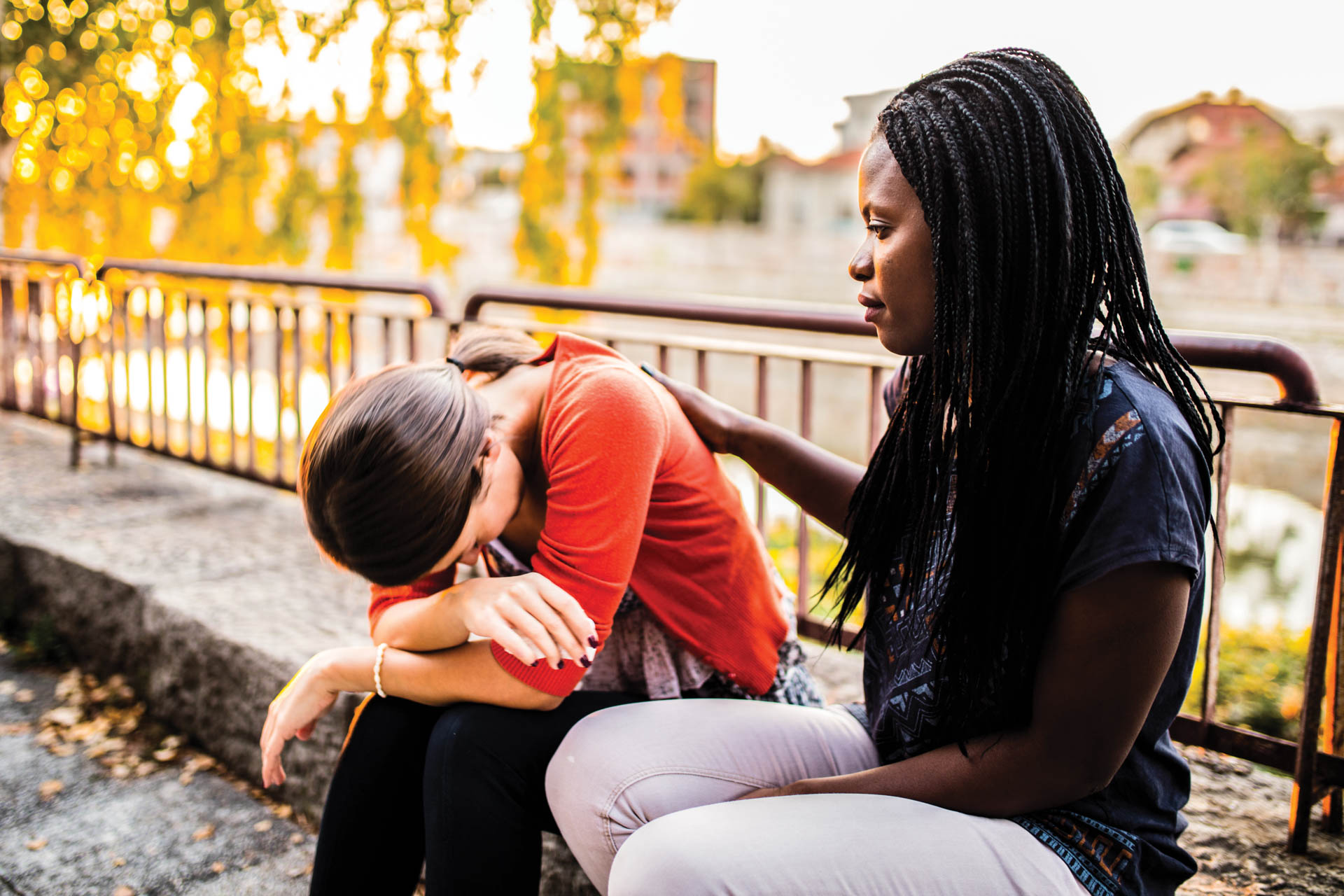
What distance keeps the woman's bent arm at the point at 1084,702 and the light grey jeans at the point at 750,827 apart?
0.04 m

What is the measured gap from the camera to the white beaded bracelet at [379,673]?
166cm

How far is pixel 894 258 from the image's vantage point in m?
1.28

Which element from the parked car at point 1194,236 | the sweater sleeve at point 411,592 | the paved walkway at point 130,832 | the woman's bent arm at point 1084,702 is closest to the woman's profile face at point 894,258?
the woman's bent arm at point 1084,702

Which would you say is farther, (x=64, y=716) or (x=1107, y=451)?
(x=64, y=716)

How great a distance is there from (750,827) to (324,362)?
11.6 feet

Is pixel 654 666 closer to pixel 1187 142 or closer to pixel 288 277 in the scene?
pixel 288 277

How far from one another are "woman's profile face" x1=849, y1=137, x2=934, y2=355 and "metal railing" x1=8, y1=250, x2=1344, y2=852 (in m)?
0.78

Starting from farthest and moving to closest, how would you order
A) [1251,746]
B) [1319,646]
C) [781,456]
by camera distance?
[1251,746] < [1319,646] < [781,456]

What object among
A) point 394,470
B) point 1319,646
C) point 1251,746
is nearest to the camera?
point 394,470

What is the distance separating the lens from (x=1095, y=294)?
1.19 m

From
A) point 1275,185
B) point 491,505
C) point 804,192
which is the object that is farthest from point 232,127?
point 804,192

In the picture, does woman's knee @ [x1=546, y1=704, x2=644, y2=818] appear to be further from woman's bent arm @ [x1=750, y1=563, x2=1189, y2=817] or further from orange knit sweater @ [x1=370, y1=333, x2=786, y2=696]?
woman's bent arm @ [x1=750, y1=563, x2=1189, y2=817]

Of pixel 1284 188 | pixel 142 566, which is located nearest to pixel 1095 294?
pixel 142 566

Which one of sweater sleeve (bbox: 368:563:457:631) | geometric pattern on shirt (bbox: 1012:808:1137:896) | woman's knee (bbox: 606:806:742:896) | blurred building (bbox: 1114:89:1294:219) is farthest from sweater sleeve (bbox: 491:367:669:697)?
blurred building (bbox: 1114:89:1294:219)
